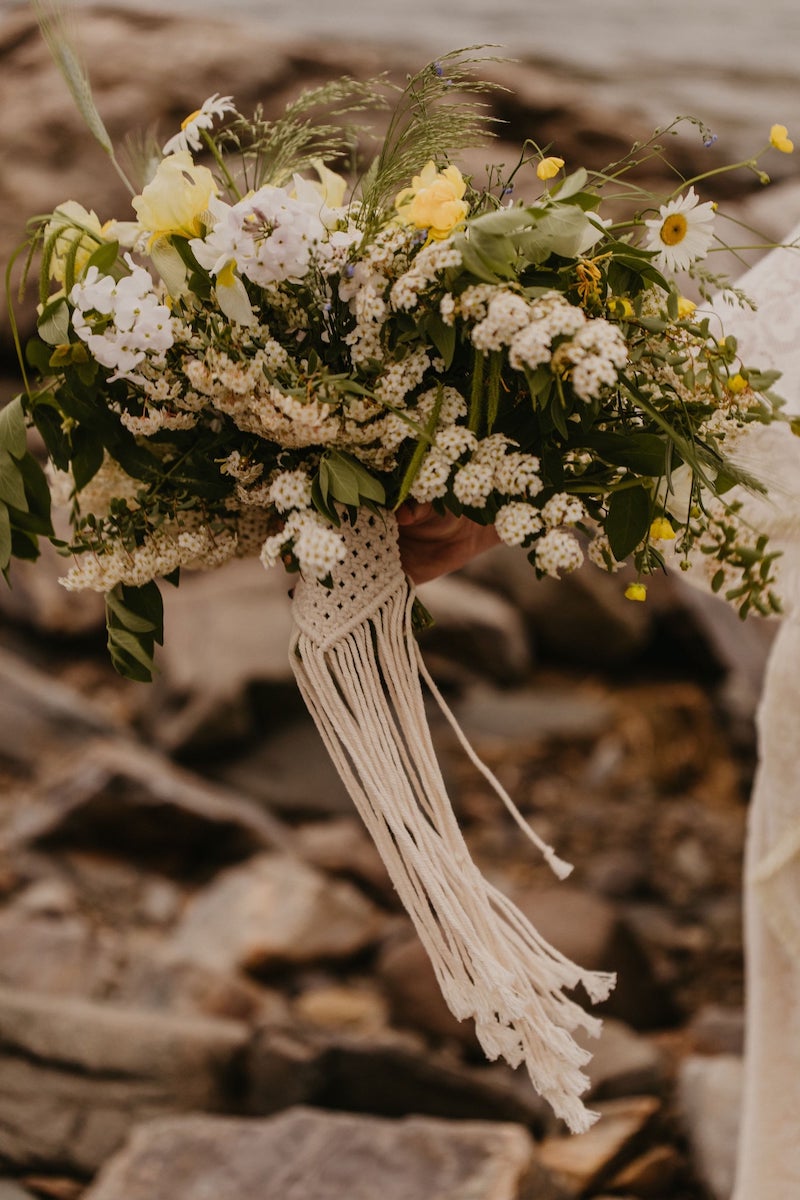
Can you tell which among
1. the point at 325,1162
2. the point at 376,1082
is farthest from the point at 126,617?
the point at 376,1082

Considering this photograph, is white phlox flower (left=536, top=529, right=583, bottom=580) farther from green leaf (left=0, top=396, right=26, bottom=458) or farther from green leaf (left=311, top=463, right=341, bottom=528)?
green leaf (left=0, top=396, right=26, bottom=458)

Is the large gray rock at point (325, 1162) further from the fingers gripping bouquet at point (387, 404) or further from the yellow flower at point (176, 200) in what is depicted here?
the yellow flower at point (176, 200)

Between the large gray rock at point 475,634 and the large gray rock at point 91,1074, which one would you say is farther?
the large gray rock at point 475,634

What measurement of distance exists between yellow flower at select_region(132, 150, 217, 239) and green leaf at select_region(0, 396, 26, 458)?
19 cm

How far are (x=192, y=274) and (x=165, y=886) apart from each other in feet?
7.96

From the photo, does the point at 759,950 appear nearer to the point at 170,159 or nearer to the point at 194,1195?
the point at 194,1195

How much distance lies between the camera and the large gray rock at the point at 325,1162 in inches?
62.8

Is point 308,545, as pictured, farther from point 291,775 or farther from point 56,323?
point 291,775

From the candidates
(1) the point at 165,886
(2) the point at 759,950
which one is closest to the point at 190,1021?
(1) the point at 165,886

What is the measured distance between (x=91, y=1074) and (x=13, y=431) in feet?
4.79

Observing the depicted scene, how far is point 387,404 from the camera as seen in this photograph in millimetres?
771

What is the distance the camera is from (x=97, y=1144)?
1860 millimetres

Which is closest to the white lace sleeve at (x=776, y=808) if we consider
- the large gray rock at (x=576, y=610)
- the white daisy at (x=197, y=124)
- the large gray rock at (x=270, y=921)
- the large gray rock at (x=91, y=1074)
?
the white daisy at (x=197, y=124)

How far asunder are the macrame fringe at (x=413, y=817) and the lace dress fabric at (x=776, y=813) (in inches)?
15.1
